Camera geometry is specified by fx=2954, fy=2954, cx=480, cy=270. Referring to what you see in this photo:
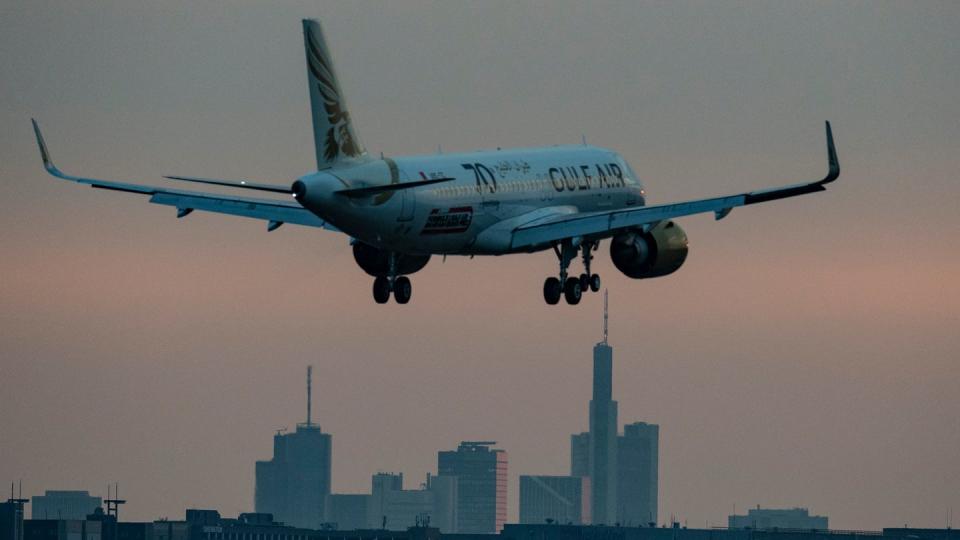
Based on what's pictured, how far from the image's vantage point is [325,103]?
442ft

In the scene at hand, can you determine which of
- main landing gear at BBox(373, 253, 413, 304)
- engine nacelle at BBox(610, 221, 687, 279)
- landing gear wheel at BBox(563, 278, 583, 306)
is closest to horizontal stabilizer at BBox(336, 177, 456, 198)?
main landing gear at BBox(373, 253, 413, 304)

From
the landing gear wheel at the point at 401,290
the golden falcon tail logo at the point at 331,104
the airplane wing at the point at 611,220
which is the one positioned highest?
the golden falcon tail logo at the point at 331,104

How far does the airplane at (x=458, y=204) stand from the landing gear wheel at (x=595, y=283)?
98 millimetres

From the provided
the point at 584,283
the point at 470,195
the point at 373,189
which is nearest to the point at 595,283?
the point at 584,283

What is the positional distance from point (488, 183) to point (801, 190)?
17.4 metres

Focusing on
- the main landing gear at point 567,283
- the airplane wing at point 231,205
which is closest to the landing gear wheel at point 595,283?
the main landing gear at point 567,283

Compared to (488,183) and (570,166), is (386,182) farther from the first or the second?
(570,166)

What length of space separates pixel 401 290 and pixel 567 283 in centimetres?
847

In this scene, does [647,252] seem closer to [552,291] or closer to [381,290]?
[552,291]

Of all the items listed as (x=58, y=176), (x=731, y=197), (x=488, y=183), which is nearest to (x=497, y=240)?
(x=488, y=183)

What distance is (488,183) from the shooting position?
143m

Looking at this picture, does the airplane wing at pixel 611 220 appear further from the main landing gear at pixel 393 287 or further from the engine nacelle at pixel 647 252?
the main landing gear at pixel 393 287

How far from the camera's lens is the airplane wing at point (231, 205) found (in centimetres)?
14338

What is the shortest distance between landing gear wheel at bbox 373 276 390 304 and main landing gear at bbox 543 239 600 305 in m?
8.13
